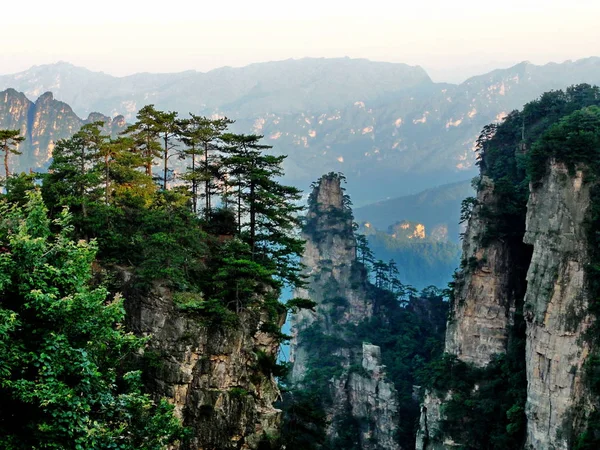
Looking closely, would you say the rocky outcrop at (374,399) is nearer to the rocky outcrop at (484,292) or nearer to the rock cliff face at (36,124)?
the rocky outcrop at (484,292)

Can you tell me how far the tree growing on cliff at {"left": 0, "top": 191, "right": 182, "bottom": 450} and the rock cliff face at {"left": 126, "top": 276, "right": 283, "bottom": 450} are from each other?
826cm

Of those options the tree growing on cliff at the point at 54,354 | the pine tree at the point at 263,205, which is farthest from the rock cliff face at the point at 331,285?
the tree growing on cliff at the point at 54,354

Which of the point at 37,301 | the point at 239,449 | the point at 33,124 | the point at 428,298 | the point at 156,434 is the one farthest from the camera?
the point at 33,124

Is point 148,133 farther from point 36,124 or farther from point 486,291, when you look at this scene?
point 36,124

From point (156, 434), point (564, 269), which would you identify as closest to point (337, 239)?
point (564, 269)

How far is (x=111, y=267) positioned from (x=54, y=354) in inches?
469

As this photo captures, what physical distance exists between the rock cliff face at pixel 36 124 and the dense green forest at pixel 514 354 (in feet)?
276

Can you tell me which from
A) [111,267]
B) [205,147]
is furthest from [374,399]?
[111,267]

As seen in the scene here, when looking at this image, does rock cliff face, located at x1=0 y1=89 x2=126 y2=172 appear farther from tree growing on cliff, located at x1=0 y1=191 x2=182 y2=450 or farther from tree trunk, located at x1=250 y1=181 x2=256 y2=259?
tree growing on cliff, located at x1=0 y1=191 x2=182 y2=450

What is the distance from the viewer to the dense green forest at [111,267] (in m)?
11.0

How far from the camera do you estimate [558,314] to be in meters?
31.9

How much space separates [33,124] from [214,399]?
105m

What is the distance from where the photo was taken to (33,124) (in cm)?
11188

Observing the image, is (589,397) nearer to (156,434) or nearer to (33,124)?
(156,434)
